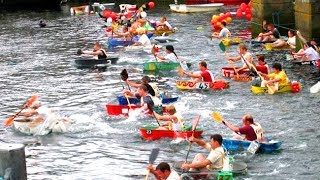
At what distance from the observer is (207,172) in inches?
672

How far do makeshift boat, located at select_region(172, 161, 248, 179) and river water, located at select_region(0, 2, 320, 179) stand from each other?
0.67 feet

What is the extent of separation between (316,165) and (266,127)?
13.5ft

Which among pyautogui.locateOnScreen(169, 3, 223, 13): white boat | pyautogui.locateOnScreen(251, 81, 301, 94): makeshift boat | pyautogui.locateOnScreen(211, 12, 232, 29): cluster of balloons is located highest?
pyautogui.locateOnScreen(251, 81, 301, 94): makeshift boat

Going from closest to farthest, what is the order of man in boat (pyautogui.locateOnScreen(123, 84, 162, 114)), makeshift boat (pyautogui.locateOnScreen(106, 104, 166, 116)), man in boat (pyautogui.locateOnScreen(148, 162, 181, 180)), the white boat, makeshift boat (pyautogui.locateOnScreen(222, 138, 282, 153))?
man in boat (pyautogui.locateOnScreen(148, 162, 181, 180)), makeshift boat (pyautogui.locateOnScreen(222, 138, 282, 153)), man in boat (pyautogui.locateOnScreen(123, 84, 162, 114)), makeshift boat (pyautogui.locateOnScreen(106, 104, 166, 116)), the white boat

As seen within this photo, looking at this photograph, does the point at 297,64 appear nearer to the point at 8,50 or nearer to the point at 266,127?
the point at 266,127

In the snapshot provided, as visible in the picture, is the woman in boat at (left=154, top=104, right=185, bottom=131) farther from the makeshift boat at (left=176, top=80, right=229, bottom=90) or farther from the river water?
the makeshift boat at (left=176, top=80, right=229, bottom=90)

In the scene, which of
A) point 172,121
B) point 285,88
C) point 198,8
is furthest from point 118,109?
point 198,8

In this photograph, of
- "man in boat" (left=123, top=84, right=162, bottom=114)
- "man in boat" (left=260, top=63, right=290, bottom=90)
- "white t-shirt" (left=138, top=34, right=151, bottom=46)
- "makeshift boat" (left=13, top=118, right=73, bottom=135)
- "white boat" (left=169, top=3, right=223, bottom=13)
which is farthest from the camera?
"white boat" (left=169, top=3, right=223, bottom=13)

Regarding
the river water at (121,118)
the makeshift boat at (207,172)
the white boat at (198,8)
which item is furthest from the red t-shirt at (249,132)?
the white boat at (198,8)

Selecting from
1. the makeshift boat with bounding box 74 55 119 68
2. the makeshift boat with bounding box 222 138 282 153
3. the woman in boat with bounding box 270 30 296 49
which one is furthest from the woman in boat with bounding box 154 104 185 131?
the woman in boat with bounding box 270 30 296 49

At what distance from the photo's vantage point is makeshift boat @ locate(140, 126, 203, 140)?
20984 millimetres

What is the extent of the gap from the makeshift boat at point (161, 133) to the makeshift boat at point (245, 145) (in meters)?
1.52

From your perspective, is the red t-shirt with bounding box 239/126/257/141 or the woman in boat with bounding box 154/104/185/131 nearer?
the red t-shirt with bounding box 239/126/257/141

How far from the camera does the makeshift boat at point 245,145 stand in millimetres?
19484
